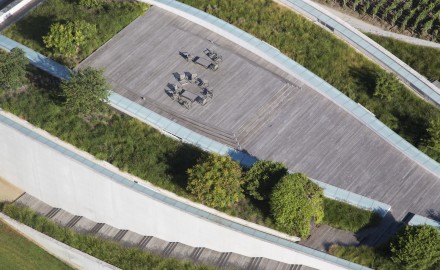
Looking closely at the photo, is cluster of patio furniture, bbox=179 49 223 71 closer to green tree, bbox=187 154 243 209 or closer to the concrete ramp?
green tree, bbox=187 154 243 209

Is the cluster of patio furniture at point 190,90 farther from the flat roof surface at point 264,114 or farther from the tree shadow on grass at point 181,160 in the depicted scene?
the tree shadow on grass at point 181,160

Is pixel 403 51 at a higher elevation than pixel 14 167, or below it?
higher

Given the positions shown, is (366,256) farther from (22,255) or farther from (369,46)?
A: (22,255)

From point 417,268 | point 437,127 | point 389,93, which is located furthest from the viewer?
point 389,93

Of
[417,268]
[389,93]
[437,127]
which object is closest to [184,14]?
[389,93]

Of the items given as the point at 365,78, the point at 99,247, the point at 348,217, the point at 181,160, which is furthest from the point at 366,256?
the point at 99,247

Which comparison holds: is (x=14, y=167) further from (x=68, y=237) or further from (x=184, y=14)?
(x=184, y=14)
